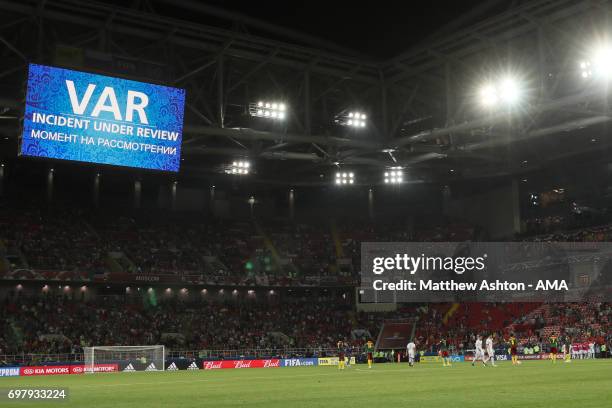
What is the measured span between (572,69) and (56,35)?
2736 cm

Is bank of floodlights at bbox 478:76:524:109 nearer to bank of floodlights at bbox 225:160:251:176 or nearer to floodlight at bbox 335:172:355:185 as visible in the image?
floodlight at bbox 335:172:355:185

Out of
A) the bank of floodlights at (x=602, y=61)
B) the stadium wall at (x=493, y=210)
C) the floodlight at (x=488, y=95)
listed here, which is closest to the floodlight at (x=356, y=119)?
the floodlight at (x=488, y=95)

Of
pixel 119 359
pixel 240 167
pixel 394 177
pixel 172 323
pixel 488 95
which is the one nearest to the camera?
pixel 488 95

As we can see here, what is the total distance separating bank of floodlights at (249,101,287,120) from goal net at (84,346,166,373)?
55.3 feet

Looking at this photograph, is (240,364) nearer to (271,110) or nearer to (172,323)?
(172,323)

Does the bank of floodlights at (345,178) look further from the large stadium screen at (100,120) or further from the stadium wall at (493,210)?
the large stadium screen at (100,120)

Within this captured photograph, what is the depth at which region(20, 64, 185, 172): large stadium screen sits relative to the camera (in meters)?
32.5

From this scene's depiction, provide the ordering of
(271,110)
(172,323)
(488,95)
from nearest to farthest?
(488,95) → (271,110) → (172,323)

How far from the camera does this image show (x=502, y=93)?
37938 millimetres

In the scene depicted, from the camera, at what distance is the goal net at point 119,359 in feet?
145

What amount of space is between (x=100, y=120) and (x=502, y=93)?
20629mm

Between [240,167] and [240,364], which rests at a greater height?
[240,167]

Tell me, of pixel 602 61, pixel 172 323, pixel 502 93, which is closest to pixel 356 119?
pixel 502 93

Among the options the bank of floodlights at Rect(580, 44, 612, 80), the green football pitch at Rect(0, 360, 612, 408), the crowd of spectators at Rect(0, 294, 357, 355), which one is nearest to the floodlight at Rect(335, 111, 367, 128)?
the bank of floodlights at Rect(580, 44, 612, 80)
